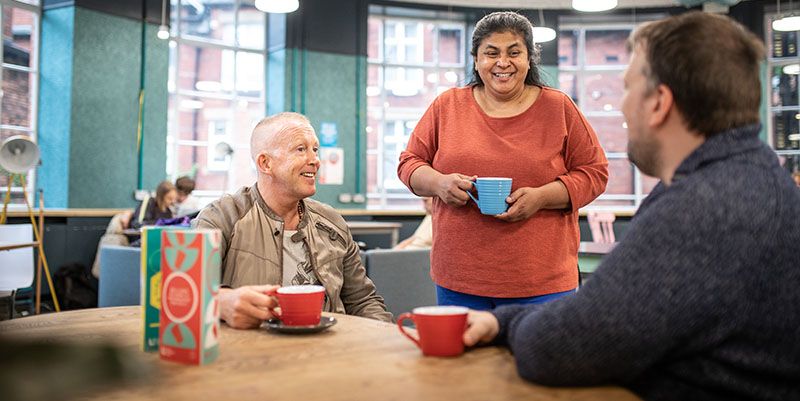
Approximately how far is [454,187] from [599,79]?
394 inches

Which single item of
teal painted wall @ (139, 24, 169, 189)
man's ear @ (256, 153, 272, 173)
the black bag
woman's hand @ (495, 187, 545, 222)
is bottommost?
the black bag

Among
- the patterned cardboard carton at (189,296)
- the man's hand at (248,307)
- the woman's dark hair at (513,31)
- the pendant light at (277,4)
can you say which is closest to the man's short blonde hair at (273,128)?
the woman's dark hair at (513,31)

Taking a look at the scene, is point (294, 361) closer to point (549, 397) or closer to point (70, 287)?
point (549, 397)

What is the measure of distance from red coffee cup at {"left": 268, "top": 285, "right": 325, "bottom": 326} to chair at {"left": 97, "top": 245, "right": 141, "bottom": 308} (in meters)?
2.68

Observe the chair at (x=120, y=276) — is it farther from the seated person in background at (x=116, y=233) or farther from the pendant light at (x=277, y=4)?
the pendant light at (x=277, y=4)

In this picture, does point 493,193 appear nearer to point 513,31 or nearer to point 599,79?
point 513,31

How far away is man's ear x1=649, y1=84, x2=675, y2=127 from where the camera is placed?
964 mm

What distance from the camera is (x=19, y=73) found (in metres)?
7.75

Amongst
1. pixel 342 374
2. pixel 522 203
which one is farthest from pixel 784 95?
pixel 342 374

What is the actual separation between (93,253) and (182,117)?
8.46ft

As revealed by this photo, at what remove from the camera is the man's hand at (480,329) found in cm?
112

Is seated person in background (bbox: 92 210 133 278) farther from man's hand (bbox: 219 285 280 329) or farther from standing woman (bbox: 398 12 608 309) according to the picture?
man's hand (bbox: 219 285 280 329)

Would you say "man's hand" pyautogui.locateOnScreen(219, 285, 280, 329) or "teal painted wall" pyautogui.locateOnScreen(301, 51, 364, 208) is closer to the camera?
"man's hand" pyautogui.locateOnScreen(219, 285, 280, 329)

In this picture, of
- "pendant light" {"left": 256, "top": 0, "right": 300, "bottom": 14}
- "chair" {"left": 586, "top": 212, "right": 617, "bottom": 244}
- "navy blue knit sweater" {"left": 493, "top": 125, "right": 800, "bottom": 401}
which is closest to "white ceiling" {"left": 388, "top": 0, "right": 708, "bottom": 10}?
"chair" {"left": 586, "top": 212, "right": 617, "bottom": 244}
